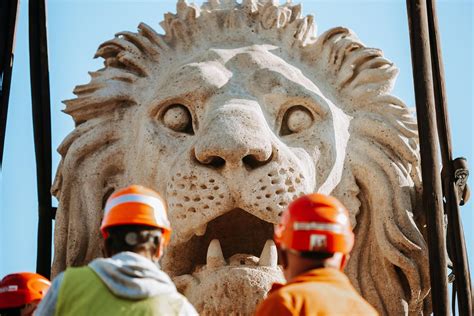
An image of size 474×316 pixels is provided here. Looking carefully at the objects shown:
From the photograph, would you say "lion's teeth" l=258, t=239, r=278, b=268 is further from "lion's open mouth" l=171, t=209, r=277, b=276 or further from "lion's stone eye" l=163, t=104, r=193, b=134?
"lion's stone eye" l=163, t=104, r=193, b=134

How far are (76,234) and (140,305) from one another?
341cm

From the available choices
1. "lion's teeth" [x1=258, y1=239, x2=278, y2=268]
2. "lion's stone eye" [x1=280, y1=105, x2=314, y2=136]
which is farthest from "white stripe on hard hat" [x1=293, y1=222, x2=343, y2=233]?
"lion's stone eye" [x1=280, y1=105, x2=314, y2=136]

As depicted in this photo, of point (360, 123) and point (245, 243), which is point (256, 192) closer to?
point (245, 243)

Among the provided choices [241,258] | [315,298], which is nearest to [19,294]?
[315,298]

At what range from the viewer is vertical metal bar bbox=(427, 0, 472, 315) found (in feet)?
25.9

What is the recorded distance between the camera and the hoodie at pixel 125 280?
5.04 m

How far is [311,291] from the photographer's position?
487 cm

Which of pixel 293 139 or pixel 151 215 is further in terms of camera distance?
pixel 293 139

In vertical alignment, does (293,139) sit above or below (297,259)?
above

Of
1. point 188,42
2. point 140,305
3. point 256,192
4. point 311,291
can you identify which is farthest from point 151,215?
point 188,42

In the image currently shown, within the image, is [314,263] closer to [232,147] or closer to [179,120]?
[232,147]

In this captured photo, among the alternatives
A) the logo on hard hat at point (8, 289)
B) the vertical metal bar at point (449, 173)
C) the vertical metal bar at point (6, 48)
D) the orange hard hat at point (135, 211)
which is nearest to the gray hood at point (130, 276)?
the orange hard hat at point (135, 211)

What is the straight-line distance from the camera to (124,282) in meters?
5.05

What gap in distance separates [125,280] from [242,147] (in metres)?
2.75
